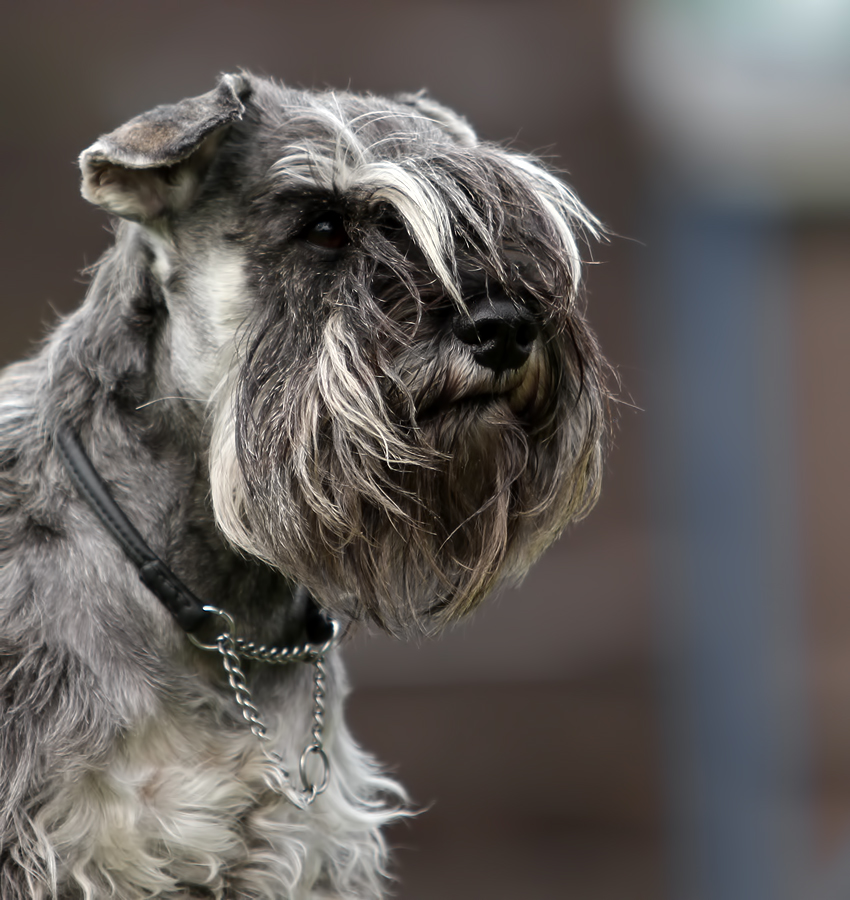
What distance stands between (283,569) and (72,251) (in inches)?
128

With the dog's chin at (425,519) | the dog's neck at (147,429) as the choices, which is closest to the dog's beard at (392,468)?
the dog's chin at (425,519)

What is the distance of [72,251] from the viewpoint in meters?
4.79

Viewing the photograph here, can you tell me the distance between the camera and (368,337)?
6.18 feet

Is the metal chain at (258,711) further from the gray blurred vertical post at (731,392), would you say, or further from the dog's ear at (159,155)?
the gray blurred vertical post at (731,392)

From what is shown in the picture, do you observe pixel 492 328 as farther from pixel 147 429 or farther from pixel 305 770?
pixel 305 770

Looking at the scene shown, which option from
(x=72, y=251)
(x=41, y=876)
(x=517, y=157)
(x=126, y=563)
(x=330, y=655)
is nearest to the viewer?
(x=41, y=876)

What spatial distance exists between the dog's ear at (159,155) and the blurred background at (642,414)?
2.87 metres

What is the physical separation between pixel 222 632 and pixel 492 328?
30.8 inches

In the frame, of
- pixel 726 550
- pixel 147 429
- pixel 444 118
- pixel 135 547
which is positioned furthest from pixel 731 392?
pixel 135 547

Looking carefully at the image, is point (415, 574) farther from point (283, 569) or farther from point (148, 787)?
point (148, 787)

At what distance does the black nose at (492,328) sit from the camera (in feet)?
6.09

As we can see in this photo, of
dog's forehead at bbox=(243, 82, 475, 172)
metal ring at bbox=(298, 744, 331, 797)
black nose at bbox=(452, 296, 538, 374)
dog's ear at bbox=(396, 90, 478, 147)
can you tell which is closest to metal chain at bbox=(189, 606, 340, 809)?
metal ring at bbox=(298, 744, 331, 797)

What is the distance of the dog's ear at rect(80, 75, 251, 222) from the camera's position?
197 centimetres

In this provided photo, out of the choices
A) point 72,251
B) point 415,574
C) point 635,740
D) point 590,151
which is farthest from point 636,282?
point 415,574
